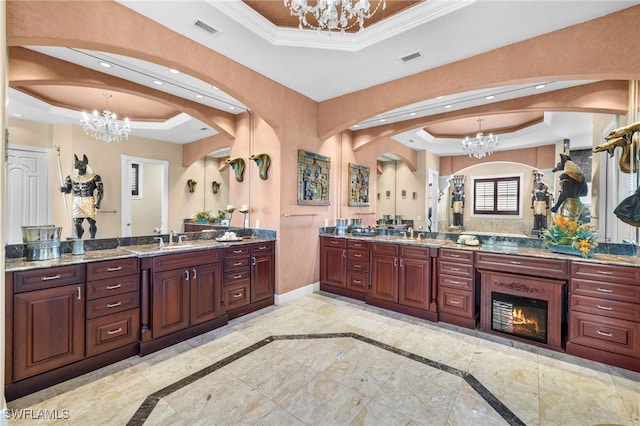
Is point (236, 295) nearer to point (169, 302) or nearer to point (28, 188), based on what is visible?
point (169, 302)

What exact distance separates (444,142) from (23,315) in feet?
23.6

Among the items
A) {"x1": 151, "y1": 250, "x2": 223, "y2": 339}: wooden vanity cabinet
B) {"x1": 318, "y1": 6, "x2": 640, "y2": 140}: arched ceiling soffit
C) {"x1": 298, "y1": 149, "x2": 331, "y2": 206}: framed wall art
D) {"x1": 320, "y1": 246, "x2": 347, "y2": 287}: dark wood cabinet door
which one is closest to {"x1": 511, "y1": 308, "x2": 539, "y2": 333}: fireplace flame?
{"x1": 320, "y1": 246, "x2": 347, "y2": 287}: dark wood cabinet door

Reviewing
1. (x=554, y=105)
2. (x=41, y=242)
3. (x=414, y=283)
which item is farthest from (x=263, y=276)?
(x=554, y=105)

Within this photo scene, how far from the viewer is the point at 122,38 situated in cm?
241

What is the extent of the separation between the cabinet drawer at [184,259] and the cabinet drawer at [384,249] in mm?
2198

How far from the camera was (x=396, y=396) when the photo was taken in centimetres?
211

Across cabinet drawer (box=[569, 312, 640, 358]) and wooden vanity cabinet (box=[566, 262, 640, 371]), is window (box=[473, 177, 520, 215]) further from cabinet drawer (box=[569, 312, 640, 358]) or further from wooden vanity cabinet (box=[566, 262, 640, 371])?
cabinet drawer (box=[569, 312, 640, 358])

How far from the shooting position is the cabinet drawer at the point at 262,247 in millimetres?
3809

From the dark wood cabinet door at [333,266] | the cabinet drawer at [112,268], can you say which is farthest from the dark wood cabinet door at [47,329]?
the dark wood cabinet door at [333,266]

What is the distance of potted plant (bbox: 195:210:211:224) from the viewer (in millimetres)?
3971

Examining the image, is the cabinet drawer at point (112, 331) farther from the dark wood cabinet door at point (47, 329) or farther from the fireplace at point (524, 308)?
the fireplace at point (524, 308)

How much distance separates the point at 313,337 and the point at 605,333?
2819mm

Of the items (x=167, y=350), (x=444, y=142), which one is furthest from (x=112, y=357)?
(x=444, y=142)

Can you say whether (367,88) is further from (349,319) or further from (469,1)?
(349,319)
